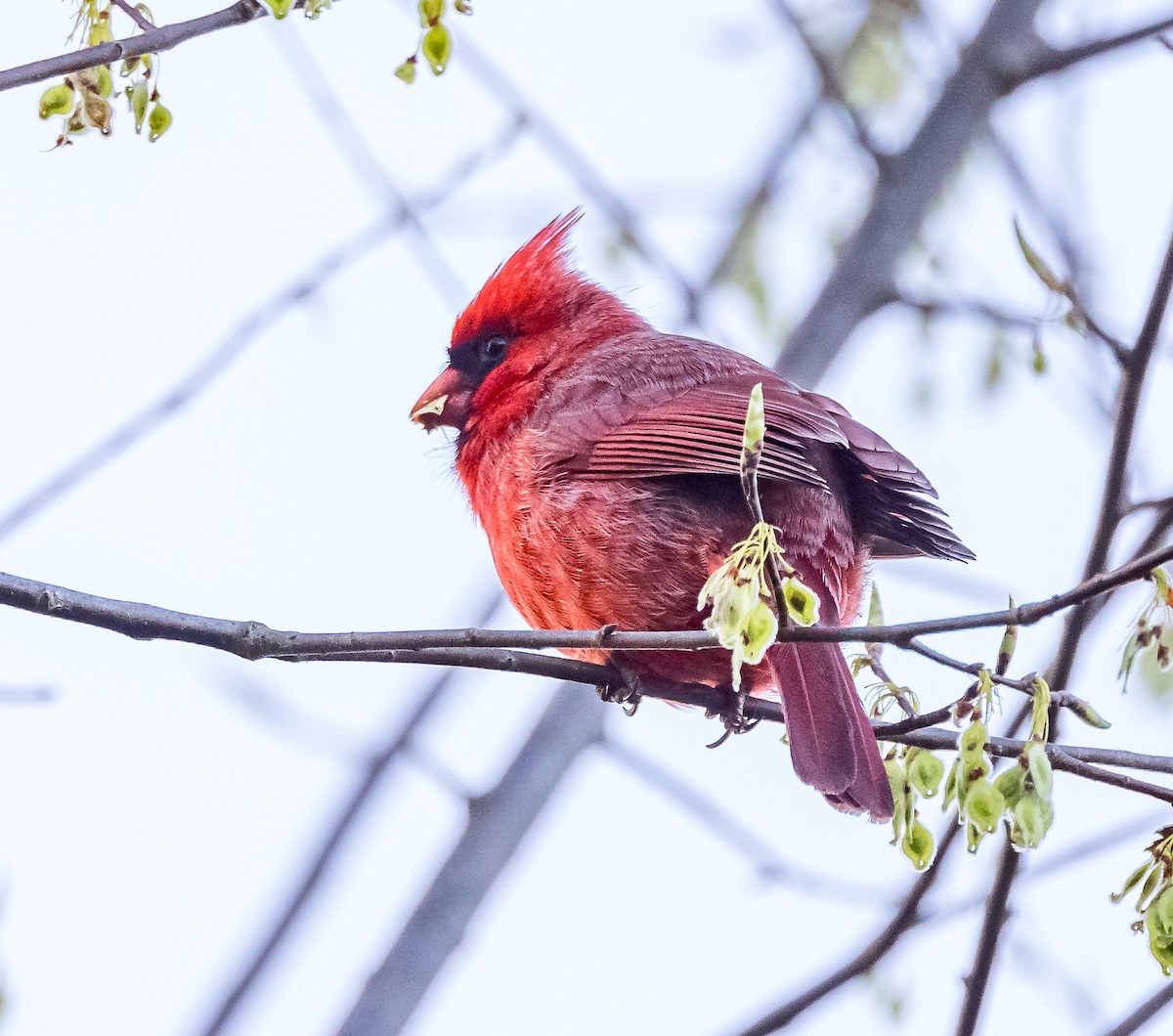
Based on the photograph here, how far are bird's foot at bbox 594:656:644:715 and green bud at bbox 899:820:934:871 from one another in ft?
2.16

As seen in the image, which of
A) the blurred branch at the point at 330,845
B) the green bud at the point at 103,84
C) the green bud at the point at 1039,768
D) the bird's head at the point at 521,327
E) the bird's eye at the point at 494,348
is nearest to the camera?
the green bud at the point at 1039,768

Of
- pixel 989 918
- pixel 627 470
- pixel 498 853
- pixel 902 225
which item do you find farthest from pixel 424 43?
pixel 902 225

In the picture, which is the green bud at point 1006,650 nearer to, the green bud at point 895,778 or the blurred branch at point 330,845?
the green bud at point 895,778

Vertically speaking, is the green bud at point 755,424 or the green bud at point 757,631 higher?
the green bud at point 755,424

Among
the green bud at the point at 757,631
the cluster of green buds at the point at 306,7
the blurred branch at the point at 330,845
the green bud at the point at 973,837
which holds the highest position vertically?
the cluster of green buds at the point at 306,7

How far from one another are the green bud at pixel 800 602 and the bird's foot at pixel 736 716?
0.95m

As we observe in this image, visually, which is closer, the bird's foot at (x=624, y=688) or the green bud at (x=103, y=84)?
the green bud at (x=103, y=84)

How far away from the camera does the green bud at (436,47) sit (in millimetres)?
2053

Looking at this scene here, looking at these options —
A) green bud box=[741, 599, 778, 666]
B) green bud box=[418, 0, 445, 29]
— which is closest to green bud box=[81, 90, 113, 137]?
green bud box=[418, 0, 445, 29]

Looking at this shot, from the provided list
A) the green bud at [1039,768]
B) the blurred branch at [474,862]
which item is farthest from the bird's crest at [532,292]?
the green bud at [1039,768]

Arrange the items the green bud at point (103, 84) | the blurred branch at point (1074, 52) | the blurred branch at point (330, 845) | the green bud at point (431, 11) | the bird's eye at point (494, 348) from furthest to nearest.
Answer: the bird's eye at point (494, 348)
the blurred branch at point (1074, 52)
the blurred branch at point (330, 845)
the green bud at point (103, 84)
the green bud at point (431, 11)

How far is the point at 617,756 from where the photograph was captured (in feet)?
11.4

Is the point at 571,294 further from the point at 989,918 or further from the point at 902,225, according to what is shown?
the point at 989,918

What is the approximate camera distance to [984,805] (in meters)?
1.88
